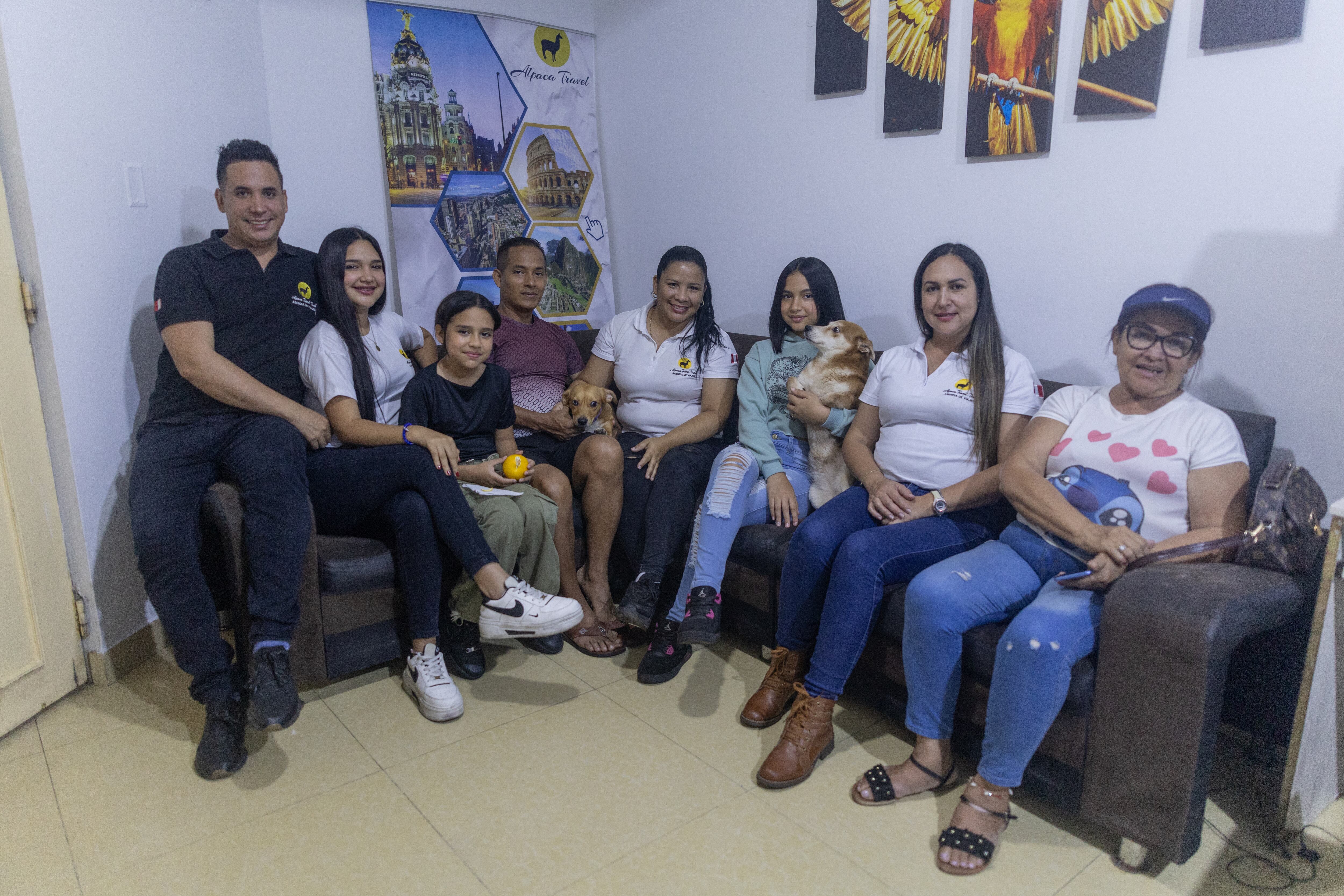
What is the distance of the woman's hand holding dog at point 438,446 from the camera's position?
2287 millimetres

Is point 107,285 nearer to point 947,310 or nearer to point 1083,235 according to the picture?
point 947,310

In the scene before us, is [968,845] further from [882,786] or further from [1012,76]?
[1012,76]

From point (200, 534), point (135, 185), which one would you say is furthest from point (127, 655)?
point (135, 185)

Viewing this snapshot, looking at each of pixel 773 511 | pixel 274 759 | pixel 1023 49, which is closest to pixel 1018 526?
pixel 773 511

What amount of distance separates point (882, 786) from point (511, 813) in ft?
2.72

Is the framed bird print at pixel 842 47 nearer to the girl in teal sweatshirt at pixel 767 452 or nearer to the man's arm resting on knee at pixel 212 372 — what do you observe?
the girl in teal sweatshirt at pixel 767 452

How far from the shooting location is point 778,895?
1.62 meters

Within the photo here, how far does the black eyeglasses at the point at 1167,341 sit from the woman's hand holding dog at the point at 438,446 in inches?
67.5

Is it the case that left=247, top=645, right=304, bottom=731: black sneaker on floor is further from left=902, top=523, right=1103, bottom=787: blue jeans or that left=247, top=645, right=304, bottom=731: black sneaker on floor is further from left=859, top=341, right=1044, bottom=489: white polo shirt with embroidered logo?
left=859, top=341, right=1044, bottom=489: white polo shirt with embroidered logo

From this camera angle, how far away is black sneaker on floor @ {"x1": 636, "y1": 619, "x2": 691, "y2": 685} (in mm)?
2383

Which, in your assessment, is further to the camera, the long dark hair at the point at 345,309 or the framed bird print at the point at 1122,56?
the long dark hair at the point at 345,309

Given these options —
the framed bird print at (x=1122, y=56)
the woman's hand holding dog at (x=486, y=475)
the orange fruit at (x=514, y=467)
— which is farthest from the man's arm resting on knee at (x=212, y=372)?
the framed bird print at (x=1122, y=56)

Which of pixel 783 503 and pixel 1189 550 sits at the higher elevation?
pixel 1189 550

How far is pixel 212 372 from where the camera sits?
2.21m
